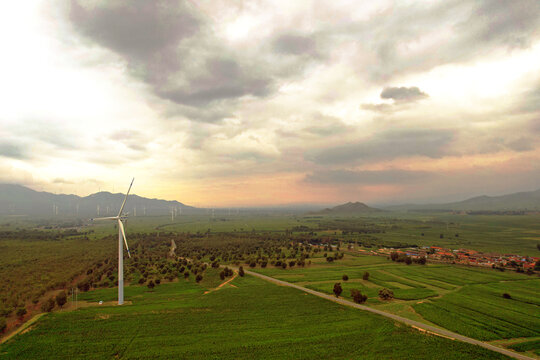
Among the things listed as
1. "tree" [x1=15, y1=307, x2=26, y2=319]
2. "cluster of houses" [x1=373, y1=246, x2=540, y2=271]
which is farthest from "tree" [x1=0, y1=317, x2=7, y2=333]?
"cluster of houses" [x1=373, y1=246, x2=540, y2=271]

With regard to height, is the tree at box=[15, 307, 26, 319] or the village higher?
the tree at box=[15, 307, 26, 319]

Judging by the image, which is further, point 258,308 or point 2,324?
point 258,308

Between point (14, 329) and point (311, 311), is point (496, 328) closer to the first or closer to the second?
point (311, 311)

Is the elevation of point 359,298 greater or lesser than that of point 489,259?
greater

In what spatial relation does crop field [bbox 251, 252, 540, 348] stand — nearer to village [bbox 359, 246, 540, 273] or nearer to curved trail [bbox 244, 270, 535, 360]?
curved trail [bbox 244, 270, 535, 360]

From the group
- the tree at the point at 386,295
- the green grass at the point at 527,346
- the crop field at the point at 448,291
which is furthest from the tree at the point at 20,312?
the green grass at the point at 527,346

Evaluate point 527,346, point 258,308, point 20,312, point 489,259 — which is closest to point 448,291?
point 527,346

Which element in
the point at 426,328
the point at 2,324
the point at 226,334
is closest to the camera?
the point at 226,334

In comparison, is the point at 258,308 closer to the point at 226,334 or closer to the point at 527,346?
the point at 226,334

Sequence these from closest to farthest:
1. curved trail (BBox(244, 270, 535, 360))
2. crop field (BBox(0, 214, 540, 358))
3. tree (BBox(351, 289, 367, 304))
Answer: curved trail (BBox(244, 270, 535, 360))
crop field (BBox(0, 214, 540, 358))
tree (BBox(351, 289, 367, 304))
